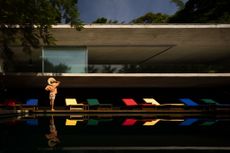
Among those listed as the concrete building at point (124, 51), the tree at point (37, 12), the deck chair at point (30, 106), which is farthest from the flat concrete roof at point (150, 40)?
the deck chair at point (30, 106)

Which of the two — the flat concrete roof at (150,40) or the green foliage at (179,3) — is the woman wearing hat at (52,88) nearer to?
the flat concrete roof at (150,40)

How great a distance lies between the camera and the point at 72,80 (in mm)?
22734

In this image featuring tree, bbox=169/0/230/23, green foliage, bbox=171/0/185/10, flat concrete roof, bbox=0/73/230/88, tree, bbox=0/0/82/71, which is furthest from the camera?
green foliage, bbox=171/0/185/10

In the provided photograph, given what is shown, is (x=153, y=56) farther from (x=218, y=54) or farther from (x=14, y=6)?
(x=14, y=6)

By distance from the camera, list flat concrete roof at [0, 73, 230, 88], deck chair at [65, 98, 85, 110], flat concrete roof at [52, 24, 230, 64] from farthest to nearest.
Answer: flat concrete roof at [0, 73, 230, 88] < flat concrete roof at [52, 24, 230, 64] < deck chair at [65, 98, 85, 110]

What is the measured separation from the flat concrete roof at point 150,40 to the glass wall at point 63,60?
28.2 inches

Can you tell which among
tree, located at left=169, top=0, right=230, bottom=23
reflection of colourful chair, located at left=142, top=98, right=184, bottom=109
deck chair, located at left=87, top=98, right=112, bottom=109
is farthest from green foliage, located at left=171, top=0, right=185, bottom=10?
deck chair, located at left=87, top=98, right=112, bottom=109

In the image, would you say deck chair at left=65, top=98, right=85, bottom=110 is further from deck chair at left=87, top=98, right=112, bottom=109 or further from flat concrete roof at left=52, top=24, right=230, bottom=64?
flat concrete roof at left=52, top=24, right=230, bottom=64

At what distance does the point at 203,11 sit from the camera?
121 feet

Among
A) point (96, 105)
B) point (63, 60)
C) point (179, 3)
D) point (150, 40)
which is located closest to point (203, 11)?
point (179, 3)

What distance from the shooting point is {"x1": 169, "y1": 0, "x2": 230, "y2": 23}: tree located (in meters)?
34.1

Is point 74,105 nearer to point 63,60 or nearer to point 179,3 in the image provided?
point 63,60

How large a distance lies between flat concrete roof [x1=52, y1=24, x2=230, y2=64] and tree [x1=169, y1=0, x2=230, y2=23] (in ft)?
23.7

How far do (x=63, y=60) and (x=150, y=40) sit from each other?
536 cm
